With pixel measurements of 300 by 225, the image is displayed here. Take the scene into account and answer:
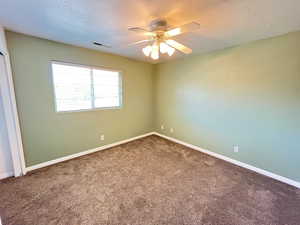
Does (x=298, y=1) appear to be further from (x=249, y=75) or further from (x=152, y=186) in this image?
(x=152, y=186)

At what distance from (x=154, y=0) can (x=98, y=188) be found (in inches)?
97.3

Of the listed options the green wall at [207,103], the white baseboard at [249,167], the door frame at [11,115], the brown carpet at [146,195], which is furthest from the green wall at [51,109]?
the white baseboard at [249,167]

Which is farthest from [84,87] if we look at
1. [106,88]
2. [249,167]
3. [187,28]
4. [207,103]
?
[249,167]

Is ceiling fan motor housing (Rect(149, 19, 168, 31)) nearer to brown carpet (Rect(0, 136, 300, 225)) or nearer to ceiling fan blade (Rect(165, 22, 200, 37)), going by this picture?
ceiling fan blade (Rect(165, 22, 200, 37))

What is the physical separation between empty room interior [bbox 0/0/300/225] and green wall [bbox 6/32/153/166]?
0.02 m

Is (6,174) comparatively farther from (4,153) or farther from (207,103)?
(207,103)

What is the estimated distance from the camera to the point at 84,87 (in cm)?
294

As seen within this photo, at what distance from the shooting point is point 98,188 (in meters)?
1.97

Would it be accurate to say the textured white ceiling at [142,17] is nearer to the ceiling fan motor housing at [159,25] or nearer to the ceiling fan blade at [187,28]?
the ceiling fan motor housing at [159,25]

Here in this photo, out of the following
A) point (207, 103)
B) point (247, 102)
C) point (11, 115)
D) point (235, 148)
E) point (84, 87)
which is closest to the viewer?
point (11, 115)

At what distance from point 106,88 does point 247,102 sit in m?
3.06

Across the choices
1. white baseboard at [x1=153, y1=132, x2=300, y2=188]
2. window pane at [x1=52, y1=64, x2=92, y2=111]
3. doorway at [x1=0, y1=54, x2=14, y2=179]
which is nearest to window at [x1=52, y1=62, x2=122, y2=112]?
window pane at [x1=52, y1=64, x2=92, y2=111]

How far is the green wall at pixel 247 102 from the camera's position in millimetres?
2049

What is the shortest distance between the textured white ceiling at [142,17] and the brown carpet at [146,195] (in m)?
2.31
